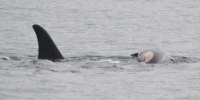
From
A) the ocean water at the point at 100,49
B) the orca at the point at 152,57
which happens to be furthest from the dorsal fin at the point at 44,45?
the orca at the point at 152,57

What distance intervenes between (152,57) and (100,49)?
168 inches

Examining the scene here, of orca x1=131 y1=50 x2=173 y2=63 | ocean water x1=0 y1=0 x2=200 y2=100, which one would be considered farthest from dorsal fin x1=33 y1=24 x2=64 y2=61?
orca x1=131 y1=50 x2=173 y2=63

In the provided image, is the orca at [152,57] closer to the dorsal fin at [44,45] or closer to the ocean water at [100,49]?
the ocean water at [100,49]

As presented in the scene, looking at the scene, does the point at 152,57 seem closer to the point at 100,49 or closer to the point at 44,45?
the point at 44,45

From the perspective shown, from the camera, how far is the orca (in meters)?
23.5

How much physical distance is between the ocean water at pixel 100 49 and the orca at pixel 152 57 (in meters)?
0.30

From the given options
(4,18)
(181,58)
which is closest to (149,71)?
(181,58)

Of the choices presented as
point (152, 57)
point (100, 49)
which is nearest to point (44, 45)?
point (152, 57)

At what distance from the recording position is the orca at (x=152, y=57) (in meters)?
23.5

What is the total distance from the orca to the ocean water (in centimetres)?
30

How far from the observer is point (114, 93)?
1875cm

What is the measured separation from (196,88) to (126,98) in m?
2.27

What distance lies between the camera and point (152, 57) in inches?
933

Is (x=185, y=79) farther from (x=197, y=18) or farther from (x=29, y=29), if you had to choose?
(x=197, y=18)
